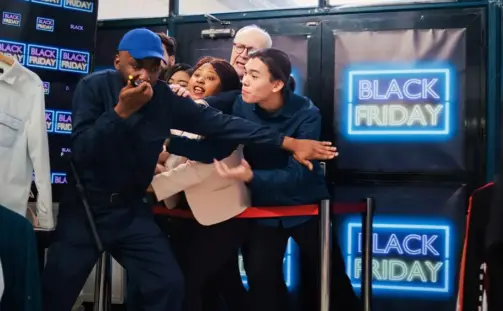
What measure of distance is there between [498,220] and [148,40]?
151 cm

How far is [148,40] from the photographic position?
2.58m

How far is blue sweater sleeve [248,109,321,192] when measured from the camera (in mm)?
2891

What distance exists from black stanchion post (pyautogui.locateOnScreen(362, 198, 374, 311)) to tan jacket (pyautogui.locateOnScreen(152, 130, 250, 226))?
1.98ft

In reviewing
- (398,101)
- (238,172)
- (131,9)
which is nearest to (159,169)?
(238,172)

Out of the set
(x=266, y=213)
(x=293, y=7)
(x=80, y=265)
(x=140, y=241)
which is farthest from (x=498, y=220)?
(x=293, y=7)

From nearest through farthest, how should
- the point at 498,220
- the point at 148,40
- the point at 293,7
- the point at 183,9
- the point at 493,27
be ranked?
the point at 498,220
the point at 148,40
the point at 493,27
the point at 293,7
the point at 183,9

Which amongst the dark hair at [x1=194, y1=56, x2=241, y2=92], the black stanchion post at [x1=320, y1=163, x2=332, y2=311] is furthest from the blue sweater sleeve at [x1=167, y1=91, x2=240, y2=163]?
the black stanchion post at [x1=320, y1=163, x2=332, y2=311]

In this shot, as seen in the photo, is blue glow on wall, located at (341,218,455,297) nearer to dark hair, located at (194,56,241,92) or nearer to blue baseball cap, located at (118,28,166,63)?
dark hair, located at (194,56,241,92)

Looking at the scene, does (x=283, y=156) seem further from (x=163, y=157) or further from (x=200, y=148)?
(x=163, y=157)

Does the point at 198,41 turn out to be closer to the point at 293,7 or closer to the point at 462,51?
the point at 293,7

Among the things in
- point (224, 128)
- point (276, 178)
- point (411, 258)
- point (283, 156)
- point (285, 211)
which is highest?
point (224, 128)

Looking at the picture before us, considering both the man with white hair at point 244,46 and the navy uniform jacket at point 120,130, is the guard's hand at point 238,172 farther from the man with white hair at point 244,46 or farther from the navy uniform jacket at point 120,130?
the man with white hair at point 244,46

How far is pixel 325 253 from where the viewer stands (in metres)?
2.86

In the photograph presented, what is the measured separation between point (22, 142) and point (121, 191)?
2.03 feet
